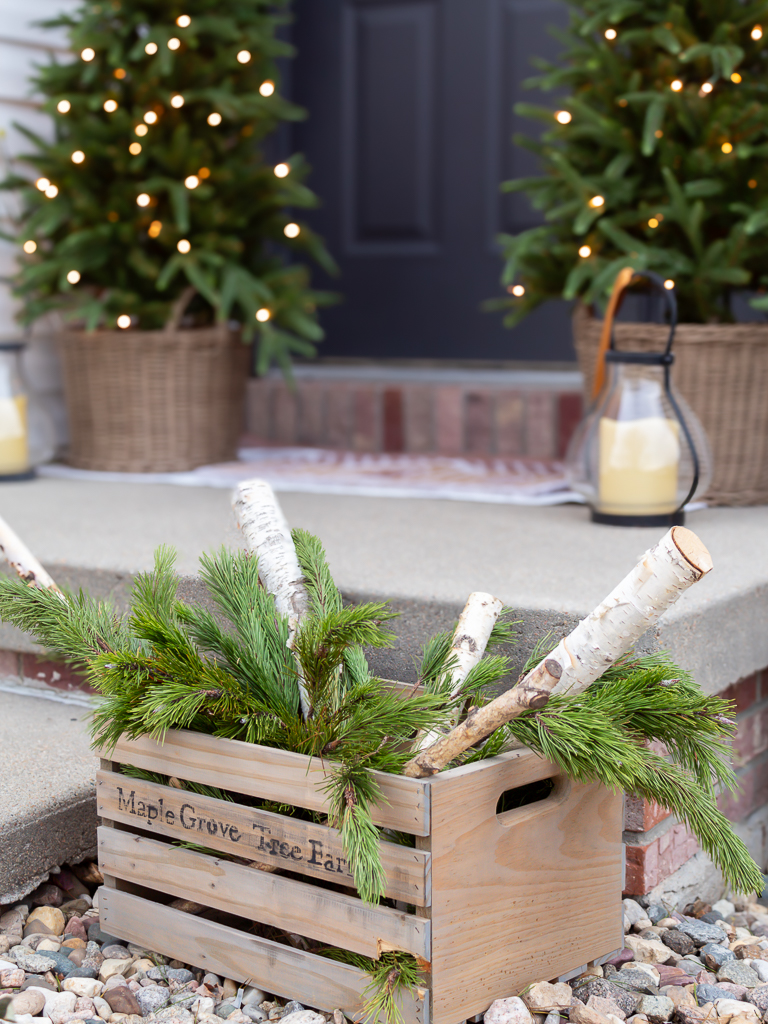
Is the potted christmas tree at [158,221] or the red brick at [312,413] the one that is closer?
the potted christmas tree at [158,221]

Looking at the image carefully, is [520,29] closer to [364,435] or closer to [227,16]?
[227,16]

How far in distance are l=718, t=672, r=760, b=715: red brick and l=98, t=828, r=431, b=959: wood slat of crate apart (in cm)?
70

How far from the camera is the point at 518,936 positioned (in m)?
1.06

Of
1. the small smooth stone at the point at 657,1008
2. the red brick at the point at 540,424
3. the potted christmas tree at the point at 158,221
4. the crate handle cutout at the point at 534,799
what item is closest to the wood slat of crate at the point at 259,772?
the crate handle cutout at the point at 534,799

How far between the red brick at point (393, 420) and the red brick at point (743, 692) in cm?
159

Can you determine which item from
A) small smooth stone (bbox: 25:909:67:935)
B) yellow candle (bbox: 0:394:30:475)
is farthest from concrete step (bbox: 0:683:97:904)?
yellow candle (bbox: 0:394:30:475)

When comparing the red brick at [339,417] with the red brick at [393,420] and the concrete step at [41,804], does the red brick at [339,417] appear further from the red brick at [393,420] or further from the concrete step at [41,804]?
the concrete step at [41,804]

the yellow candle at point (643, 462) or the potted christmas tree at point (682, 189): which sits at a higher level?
the potted christmas tree at point (682, 189)

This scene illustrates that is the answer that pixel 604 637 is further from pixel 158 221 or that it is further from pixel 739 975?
pixel 158 221

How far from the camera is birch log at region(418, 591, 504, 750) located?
1111 mm

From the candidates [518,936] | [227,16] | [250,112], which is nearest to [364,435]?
[250,112]

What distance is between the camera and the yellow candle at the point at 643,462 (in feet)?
5.90

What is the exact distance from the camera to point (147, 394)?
2.58 m

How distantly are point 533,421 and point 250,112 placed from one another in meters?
1.04
